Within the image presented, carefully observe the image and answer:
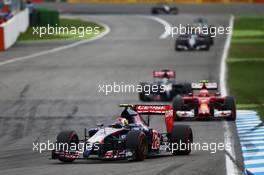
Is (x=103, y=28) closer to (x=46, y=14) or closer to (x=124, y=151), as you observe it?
Answer: (x=46, y=14)

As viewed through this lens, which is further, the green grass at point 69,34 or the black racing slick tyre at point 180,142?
the green grass at point 69,34

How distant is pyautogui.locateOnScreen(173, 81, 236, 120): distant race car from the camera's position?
26.5m

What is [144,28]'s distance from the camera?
75.9 meters

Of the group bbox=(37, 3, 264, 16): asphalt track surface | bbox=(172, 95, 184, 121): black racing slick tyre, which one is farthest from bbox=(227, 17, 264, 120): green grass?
bbox=(37, 3, 264, 16): asphalt track surface

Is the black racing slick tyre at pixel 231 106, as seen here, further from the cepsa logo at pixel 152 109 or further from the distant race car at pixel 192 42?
the distant race car at pixel 192 42

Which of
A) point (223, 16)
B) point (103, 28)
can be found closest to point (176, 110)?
point (103, 28)

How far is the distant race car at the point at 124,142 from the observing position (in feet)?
59.3

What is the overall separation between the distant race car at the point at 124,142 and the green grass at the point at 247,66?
7962mm

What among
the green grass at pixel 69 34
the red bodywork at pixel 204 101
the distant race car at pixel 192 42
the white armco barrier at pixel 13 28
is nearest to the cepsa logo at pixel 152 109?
the red bodywork at pixel 204 101

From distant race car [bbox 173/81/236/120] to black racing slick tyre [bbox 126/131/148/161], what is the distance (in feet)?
27.5

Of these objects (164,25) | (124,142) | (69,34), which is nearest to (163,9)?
(164,25)

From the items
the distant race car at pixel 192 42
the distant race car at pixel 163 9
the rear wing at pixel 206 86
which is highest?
the distant race car at pixel 163 9

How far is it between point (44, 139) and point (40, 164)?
4.44 metres

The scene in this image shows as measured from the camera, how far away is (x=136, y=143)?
1798 cm
